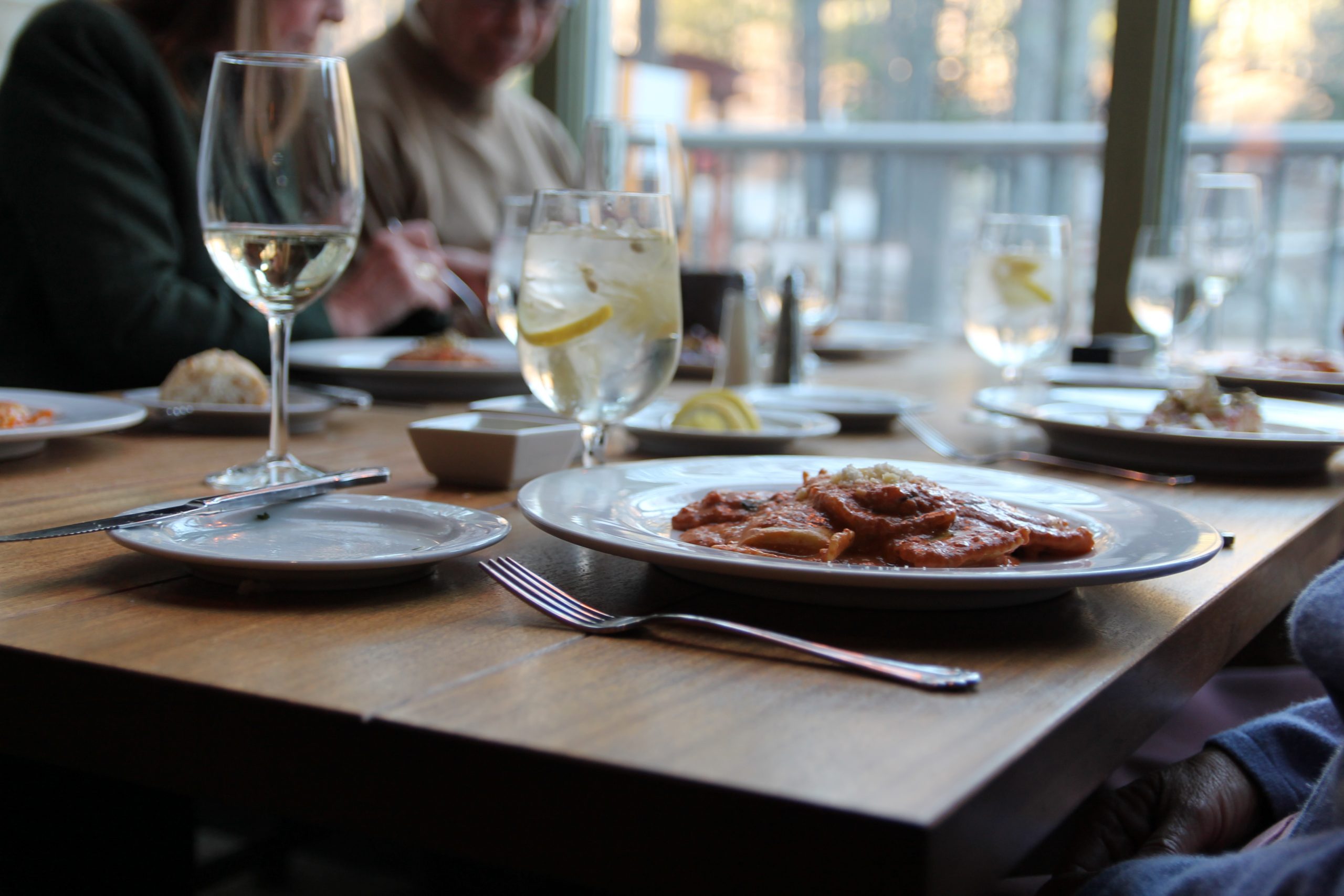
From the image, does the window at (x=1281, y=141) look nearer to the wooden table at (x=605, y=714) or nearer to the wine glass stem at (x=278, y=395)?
the wine glass stem at (x=278, y=395)

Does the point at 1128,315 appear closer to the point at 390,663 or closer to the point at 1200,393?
the point at 1200,393

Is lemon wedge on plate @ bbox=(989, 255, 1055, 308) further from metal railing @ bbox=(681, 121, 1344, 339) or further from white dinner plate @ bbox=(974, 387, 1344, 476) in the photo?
metal railing @ bbox=(681, 121, 1344, 339)

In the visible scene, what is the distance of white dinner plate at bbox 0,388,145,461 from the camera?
3.35 ft

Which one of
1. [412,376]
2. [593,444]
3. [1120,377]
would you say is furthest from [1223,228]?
[593,444]

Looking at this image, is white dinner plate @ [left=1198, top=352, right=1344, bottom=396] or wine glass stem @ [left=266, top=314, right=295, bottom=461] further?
white dinner plate @ [left=1198, top=352, right=1344, bottom=396]

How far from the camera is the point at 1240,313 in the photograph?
5703mm

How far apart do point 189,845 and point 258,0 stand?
128 centimetres

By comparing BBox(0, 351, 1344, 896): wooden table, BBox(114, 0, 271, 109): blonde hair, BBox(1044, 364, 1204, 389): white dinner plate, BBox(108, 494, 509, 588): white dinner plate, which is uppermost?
BBox(114, 0, 271, 109): blonde hair

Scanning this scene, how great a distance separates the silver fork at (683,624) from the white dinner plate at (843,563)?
0.10 ft

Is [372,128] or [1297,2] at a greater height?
[1297,2]

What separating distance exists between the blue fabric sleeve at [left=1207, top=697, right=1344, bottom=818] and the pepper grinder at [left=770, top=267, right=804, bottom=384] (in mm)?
878

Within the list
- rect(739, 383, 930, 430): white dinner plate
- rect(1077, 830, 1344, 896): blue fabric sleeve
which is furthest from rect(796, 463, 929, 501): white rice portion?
rect(739, 383, 930, 430): white dinner plate

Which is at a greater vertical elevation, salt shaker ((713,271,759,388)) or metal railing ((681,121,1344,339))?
metal railing ((681,121,1344,339))

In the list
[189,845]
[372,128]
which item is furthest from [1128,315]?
[189,845]
